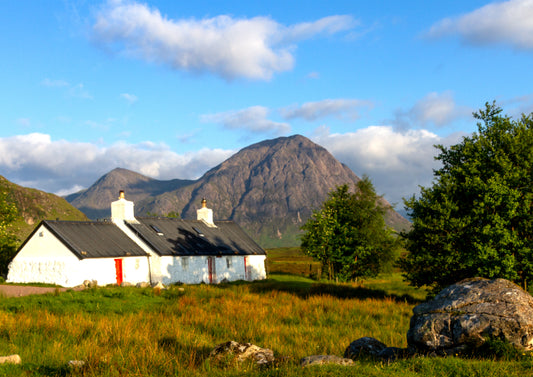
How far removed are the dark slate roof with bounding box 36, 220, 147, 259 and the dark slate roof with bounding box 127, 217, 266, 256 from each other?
1710 mm

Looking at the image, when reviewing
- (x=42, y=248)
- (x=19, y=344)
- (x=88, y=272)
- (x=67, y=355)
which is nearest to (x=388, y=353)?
(x=67, y=355)

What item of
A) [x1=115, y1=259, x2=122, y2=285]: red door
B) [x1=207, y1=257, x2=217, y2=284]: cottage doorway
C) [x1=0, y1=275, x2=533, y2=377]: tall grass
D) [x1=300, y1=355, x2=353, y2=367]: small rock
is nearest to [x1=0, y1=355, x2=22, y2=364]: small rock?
[x1=0, y1=275, x2=533, y2=377]: tall grass

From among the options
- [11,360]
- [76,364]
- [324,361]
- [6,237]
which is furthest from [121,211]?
[324,361]

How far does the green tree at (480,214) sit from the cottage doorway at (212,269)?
25.4 metres

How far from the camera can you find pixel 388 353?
1374cm

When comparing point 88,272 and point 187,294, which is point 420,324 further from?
point 88,272

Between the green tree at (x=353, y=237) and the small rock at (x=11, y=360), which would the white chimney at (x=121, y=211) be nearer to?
the green tree at (x=353, y=237)

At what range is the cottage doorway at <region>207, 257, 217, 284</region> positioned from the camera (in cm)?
5072

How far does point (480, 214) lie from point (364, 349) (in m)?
16.8

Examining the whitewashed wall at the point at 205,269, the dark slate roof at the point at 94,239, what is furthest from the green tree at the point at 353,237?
the dark slate roof at the point at 94,239

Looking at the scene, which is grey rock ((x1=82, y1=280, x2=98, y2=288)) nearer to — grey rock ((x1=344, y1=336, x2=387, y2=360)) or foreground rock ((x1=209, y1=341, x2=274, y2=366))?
foreground rock ((x1=209, y1=341, x2=274, y2=366))

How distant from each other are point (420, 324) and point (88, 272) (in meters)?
32.1

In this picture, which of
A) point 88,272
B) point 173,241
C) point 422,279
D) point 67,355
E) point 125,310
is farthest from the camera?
point 173,241

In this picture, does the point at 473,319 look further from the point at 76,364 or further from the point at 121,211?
the point at 121,211
